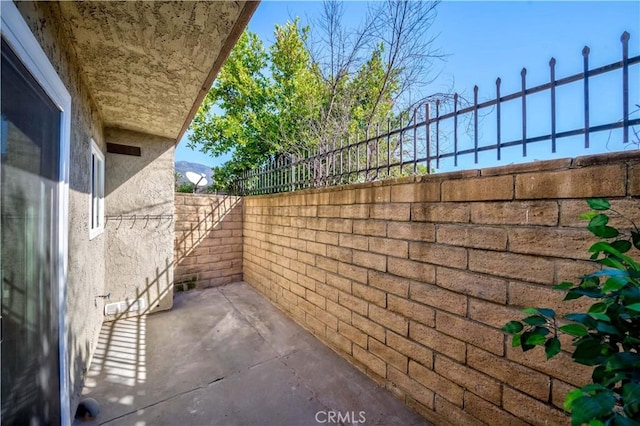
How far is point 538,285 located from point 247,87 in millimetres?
9970

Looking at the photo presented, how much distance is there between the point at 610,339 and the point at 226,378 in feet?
8.98

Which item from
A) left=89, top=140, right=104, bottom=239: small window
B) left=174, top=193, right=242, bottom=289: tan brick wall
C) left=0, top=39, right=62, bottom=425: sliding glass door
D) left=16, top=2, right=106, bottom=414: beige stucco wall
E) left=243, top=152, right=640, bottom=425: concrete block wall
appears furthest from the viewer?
left=174, top=193, right=242, bottom=289: tan brick wall

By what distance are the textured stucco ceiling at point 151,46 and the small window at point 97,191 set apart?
24.3 inches

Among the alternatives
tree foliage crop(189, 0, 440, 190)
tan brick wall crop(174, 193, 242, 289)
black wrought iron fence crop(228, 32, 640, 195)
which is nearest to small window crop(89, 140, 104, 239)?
tan brick wall crop(174, 193, 242, 289)

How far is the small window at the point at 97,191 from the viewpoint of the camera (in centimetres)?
294

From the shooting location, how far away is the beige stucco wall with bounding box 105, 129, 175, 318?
366 cm

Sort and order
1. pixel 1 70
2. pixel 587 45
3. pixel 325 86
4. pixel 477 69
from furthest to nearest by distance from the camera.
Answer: pixel 325 86
pixel 477 69
pixel 587 45
pixel 1 70

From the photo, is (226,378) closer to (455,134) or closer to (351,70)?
(455,134)

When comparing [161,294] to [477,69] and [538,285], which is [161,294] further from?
[477,69]

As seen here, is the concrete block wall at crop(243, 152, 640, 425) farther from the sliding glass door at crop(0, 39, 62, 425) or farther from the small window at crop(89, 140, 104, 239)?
the small window at crop(89, 140, 104, 239)

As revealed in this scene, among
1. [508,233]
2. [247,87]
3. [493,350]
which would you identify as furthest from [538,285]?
[247,87]

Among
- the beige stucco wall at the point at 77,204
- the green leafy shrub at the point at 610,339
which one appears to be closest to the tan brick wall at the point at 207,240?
the beige stucco wall at the point at 77,204

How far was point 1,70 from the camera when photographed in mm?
1023

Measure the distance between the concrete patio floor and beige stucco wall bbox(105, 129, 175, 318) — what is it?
51 centimetres
